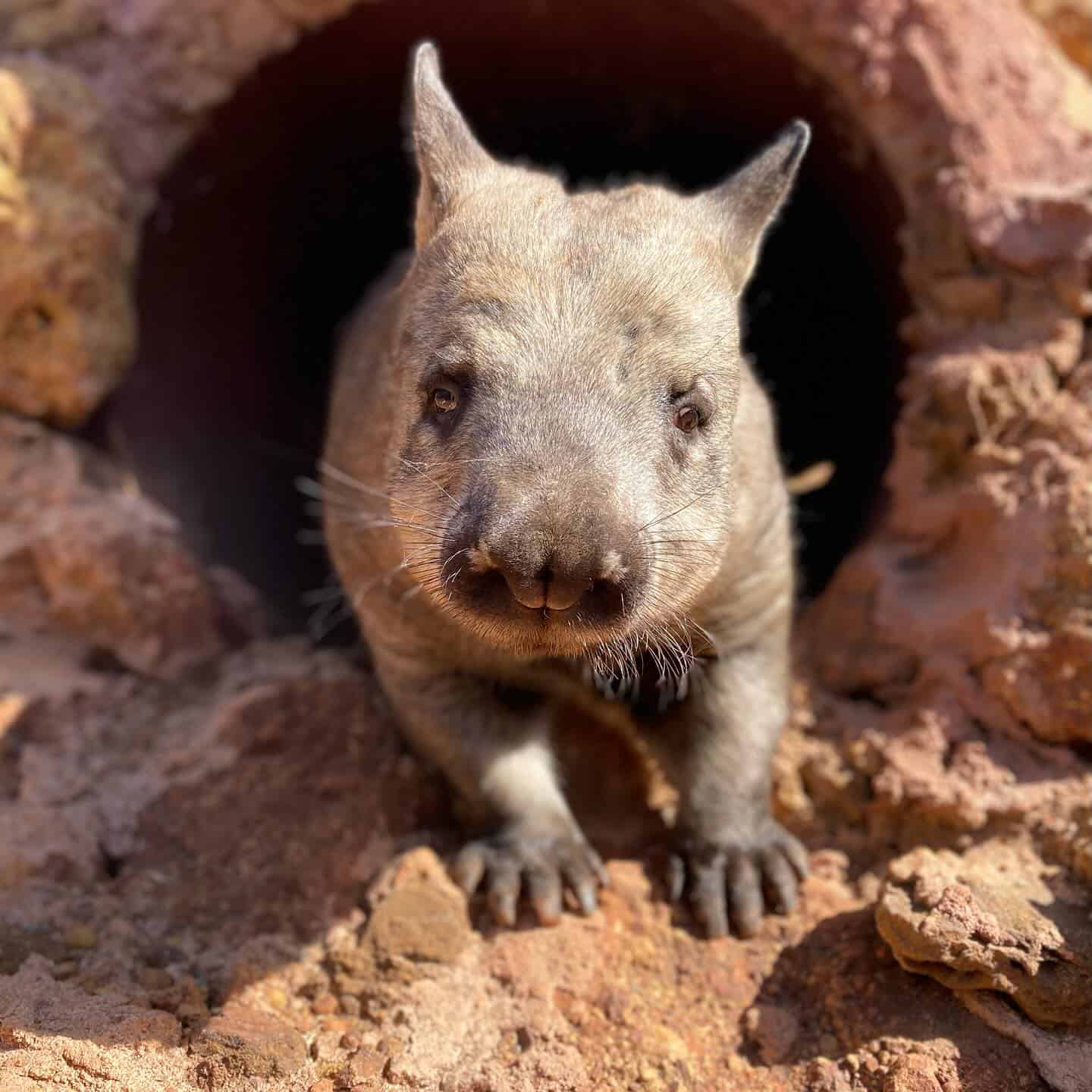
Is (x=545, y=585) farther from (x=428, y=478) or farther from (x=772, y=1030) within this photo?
(x=772, y=1030)

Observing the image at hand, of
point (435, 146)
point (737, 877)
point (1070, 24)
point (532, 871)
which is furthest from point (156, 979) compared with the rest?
point (1070, 24)

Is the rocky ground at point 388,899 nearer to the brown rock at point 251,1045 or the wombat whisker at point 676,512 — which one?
the brown rock at point 251,1045

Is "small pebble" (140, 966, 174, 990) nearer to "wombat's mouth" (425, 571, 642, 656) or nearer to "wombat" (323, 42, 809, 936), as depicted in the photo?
"wombat" (323, 42, 809, 936)

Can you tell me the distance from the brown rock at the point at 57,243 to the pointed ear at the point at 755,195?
7.67ft

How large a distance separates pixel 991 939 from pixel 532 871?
116 centimetres

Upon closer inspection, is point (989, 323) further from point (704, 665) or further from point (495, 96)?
point (495, 96)

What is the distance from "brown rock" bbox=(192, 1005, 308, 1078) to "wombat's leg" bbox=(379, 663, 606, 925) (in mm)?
655

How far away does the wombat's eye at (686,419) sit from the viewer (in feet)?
9.29

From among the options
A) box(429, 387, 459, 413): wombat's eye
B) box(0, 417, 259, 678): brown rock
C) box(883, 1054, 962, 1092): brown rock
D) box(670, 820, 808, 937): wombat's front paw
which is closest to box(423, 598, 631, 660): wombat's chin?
box(429, 387, 459, 413): wombat's eye

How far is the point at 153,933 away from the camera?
2971 mm

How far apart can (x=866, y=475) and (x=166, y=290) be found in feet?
10.5

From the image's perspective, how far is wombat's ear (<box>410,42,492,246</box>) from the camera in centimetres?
319

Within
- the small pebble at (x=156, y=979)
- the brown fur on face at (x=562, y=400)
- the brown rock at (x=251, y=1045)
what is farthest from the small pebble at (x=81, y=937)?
the brown fur on face at (x=562, y=400)

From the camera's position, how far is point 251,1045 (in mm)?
2549
